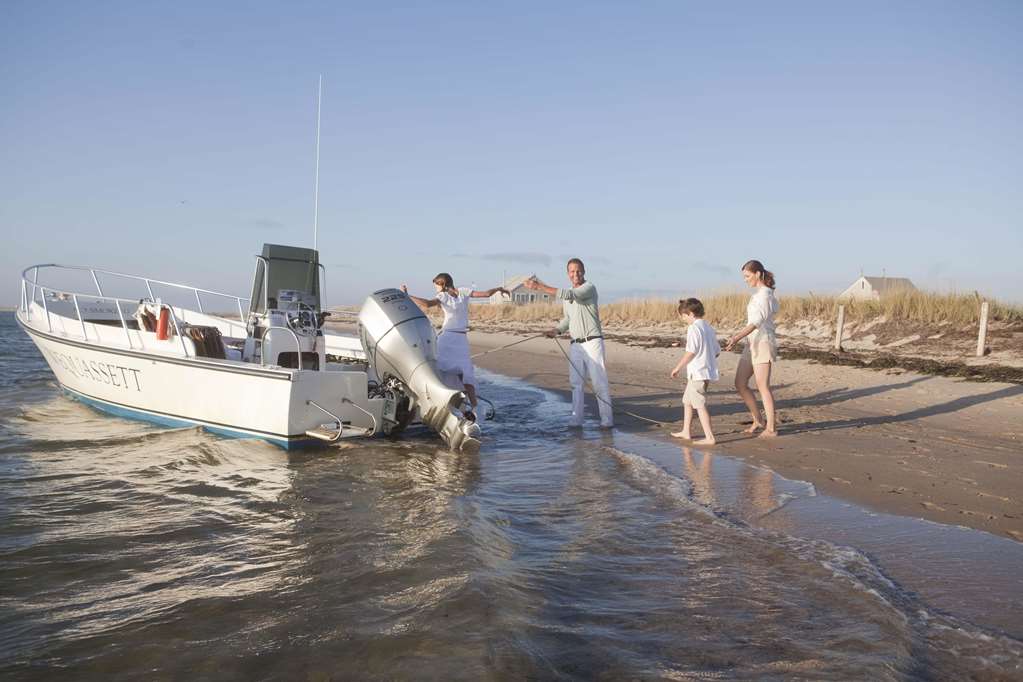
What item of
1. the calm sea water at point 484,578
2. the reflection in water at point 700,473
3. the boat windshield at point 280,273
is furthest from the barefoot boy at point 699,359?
the boat windshield at point 280,273

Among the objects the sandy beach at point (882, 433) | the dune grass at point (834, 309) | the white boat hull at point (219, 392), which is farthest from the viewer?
the dune grass at point (834, 309)

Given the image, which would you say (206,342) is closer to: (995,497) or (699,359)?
(699,359)

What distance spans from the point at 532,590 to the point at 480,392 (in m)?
10.1

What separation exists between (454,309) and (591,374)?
192 centimetres

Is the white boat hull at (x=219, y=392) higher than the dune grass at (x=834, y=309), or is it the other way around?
the dune grass at (x=834, y=309)

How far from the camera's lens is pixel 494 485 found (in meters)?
6.70

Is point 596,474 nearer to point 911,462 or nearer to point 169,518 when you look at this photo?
point 911,462

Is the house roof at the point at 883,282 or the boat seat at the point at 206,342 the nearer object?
the boat seat at the point at 206,342

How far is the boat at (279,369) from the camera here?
7.66 m

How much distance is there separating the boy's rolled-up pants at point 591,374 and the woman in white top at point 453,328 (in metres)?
1.35

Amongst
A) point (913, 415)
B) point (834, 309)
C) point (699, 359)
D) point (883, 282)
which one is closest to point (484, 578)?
point (699, 359)

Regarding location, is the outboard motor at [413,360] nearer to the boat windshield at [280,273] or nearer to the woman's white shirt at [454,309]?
the woman's white shirt at [454,309]

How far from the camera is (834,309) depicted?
A: 21828 mm

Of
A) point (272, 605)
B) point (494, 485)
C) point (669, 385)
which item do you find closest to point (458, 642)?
point (272, 605)
